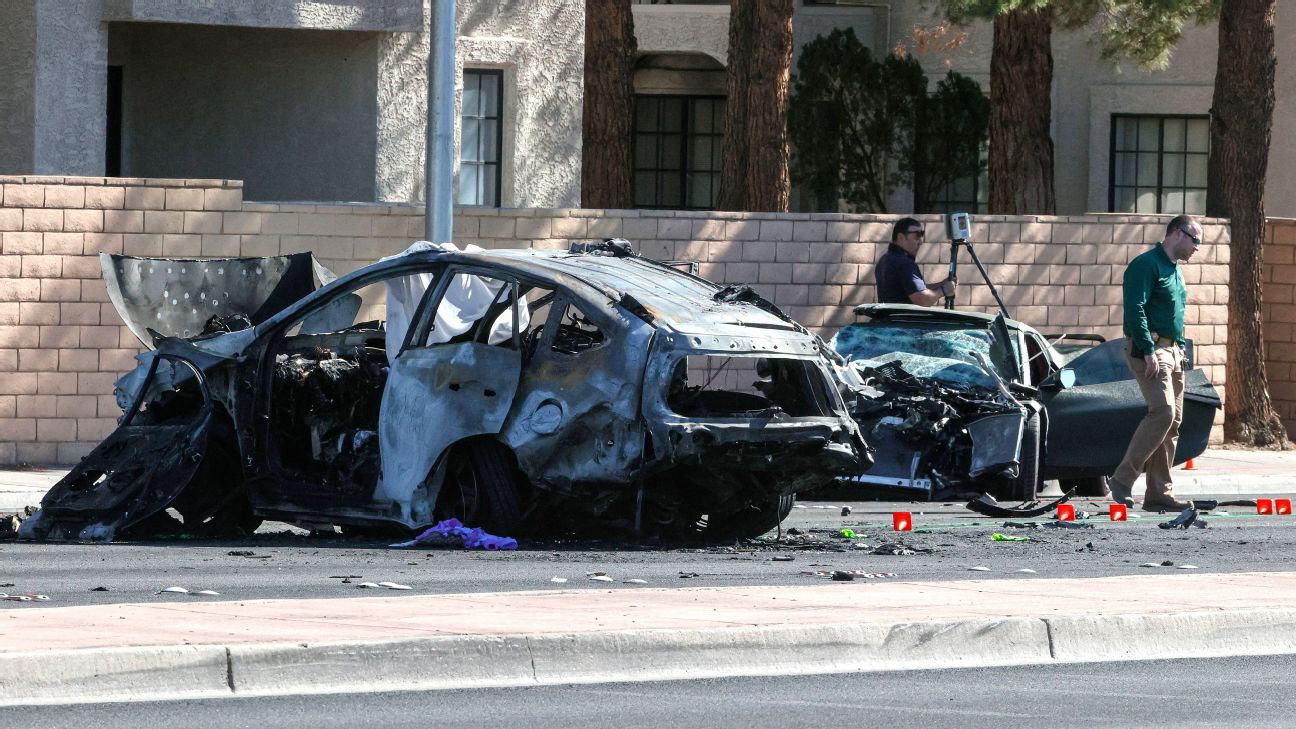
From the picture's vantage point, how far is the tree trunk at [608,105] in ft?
79.9

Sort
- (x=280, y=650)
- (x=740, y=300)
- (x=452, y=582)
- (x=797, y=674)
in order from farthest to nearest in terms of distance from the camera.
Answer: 1. (x=740, y=300)
2. (x=452, y=582)
3. (x=797, y=674)
4. (x=280, y=650)

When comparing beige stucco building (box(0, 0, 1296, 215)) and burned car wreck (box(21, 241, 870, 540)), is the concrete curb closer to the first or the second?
burned car wreck (box(21, 241, 870, 540))

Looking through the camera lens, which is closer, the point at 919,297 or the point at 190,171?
the point at 919,297

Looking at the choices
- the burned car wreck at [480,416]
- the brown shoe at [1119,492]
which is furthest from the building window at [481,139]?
the burned car wreck at [480,416]

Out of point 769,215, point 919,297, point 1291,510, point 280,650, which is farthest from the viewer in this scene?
point 769,215

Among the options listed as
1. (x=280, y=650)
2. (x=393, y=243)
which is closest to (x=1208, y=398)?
(x=393, y=243)

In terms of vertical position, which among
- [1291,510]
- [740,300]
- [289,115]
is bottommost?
[1291,510]

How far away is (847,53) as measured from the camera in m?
29.5

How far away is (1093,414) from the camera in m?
15.6

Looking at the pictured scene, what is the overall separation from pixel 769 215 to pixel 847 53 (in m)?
10.7

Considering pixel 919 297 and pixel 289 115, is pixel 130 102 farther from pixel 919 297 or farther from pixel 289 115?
pixel 919 297

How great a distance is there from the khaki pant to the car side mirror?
1.31 ft

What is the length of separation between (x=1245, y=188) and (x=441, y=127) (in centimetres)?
841

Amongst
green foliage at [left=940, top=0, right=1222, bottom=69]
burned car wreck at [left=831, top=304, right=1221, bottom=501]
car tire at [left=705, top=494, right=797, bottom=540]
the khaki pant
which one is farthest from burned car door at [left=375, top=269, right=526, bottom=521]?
green foliage at [left=940, top=0, right=1222, bottom=69]
